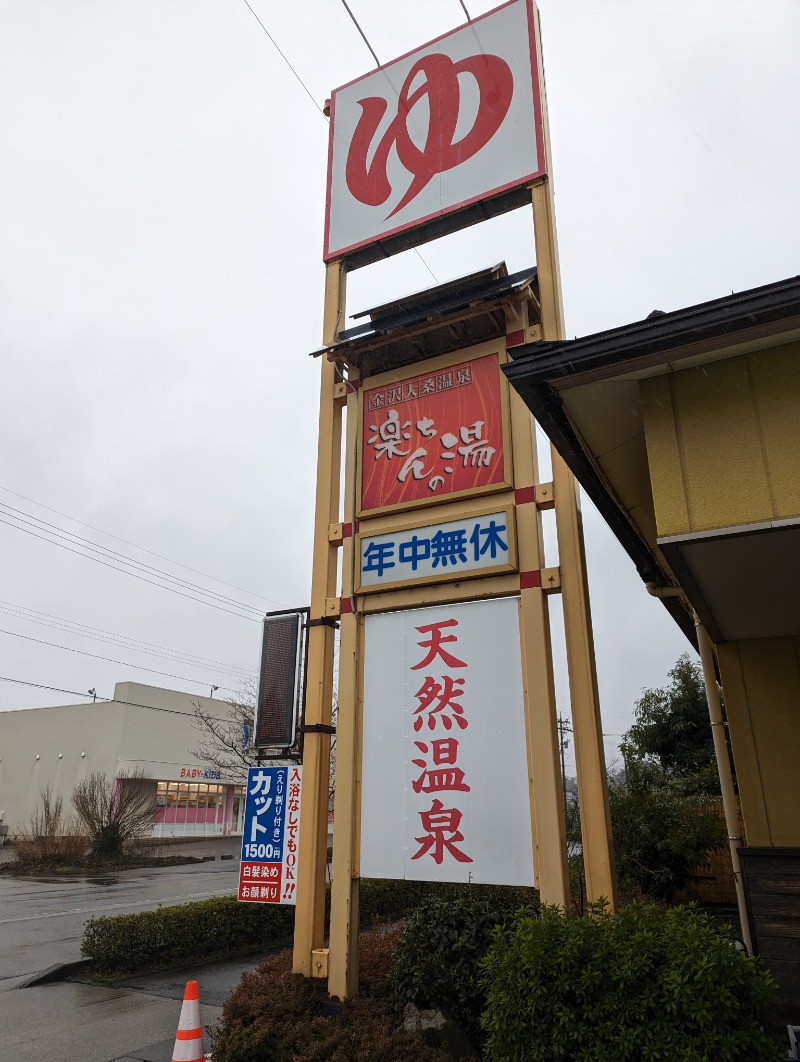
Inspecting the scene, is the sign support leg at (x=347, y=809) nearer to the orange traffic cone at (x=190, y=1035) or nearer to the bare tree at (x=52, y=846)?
the orange traffic cone at (x=190, y=1035)

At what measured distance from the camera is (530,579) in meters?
5.86

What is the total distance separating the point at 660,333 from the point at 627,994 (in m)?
3.27

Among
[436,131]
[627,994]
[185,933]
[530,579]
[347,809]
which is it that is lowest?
[185,933]

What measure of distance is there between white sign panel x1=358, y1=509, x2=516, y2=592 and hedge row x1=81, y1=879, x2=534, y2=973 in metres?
3.78

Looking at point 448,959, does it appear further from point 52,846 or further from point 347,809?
point 52,846

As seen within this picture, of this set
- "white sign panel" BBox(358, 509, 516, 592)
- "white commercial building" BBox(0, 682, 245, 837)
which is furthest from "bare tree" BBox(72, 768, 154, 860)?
"white sign panel" BBox(358, 509, 516, 592)

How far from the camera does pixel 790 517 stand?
3537mm

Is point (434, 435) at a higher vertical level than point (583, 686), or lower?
higher

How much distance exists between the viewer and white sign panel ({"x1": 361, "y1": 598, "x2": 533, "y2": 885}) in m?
5.43

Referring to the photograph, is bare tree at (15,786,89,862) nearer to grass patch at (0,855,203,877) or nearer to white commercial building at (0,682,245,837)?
grass patch at (0,855,203,877)

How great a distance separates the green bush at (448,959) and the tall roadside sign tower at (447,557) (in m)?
0.44

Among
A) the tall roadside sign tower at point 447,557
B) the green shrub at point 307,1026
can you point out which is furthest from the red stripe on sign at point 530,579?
the green shrub at point 307,1026

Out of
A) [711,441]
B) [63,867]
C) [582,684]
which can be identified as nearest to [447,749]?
[582,684]

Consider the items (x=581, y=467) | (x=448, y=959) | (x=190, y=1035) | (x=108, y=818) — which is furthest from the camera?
(x=108, y=818)
